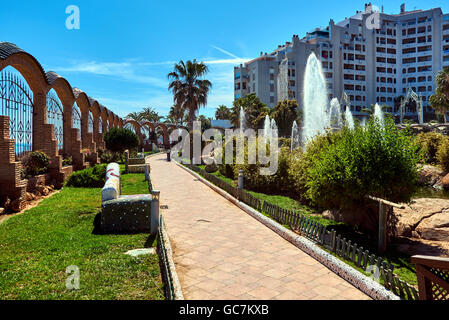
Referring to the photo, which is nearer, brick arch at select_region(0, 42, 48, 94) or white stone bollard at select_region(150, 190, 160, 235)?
white stone bollard at select_region(150, 190, 160, 235)

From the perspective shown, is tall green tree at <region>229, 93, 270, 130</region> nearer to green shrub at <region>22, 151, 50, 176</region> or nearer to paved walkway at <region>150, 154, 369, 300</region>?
green shrub at <region>22, 151, 50, 176</region>

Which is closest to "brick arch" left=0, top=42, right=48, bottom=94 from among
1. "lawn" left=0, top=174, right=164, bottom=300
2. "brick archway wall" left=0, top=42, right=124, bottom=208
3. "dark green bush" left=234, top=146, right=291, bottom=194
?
"brick archway wall" left=0, top=42, right=124, bottom=208

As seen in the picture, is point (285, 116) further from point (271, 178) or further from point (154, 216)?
point (154, 216)

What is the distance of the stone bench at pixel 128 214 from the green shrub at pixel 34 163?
5.83 meters

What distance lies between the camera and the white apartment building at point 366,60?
6550cm

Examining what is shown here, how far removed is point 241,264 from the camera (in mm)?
5656

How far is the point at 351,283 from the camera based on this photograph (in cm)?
494

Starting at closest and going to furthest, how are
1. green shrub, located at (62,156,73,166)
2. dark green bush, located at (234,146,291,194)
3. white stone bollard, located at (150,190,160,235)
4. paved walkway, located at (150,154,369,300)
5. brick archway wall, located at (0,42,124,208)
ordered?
paved walkway, located at (150,154,369,300) < white stone bollard, located at (150,190,160,235) < brick archway wall, located at (0,42,124,208) < dark green bush, located at (234,146,291,194) < green shrub, located at (62,156,73,166)

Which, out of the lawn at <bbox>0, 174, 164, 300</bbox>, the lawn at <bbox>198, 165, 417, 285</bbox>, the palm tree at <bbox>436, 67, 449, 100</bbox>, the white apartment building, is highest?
the white apartment building

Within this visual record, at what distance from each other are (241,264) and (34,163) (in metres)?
10.0

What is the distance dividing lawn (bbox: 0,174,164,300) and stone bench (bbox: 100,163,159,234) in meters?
0.40

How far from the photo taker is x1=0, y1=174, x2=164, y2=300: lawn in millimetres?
4508

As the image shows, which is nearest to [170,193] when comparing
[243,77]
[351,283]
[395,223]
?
[395,223]
